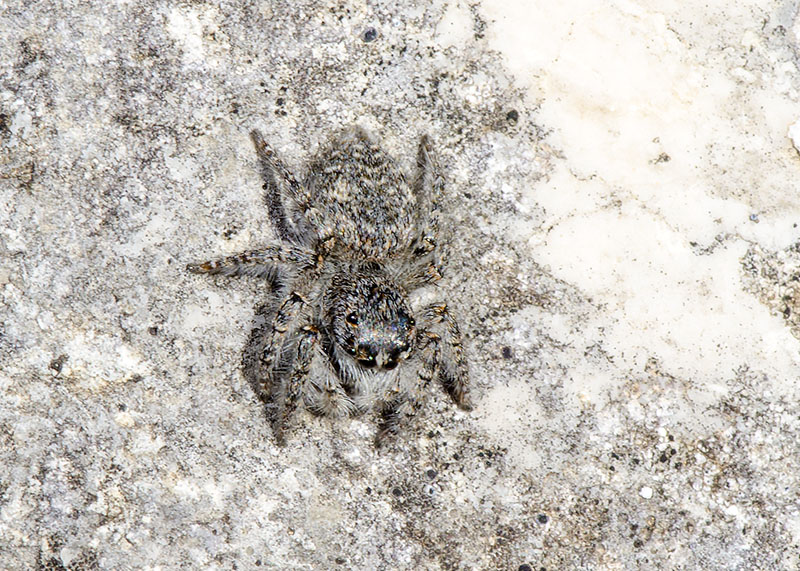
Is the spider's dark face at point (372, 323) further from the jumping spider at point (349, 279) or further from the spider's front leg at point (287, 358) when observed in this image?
the spider's front leg at point (287, 358)

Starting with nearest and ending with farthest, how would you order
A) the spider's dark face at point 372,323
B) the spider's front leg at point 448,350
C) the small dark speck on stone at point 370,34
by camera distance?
Answer: the spider's dark face at point 372,323 → the spider's front leg at point 448,350 → the small dark speck on stone at point 370,34

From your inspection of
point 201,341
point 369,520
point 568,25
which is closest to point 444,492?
point 369,520

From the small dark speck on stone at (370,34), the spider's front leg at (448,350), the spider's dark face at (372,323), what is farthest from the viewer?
the small dark speck on stone at (370,34)

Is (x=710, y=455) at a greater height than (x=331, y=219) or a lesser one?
lesser

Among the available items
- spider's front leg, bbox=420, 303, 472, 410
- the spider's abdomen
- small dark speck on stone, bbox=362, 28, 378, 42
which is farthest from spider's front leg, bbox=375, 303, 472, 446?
small dark speck on stone, bbox=362, 28, 378, 42

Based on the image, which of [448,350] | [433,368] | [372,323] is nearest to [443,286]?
[448,350]

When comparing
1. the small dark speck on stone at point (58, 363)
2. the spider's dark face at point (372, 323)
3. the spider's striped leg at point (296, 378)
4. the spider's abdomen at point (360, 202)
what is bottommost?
the small dark speck on stone at point (58, 363)

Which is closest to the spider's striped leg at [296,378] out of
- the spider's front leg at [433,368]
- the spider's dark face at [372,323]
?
the spider's dark face at [372,323]

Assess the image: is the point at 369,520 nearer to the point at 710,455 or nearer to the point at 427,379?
the point at 427,379
